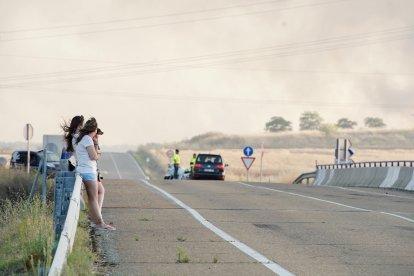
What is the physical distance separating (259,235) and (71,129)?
11.9ft

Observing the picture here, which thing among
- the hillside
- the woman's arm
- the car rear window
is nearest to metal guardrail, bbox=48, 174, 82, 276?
the woman's arm

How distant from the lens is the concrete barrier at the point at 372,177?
3391 cm

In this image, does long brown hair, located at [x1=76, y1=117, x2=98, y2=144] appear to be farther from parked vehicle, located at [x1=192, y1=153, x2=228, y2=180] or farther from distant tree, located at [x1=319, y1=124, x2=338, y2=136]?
distant tree, located at [x1=319, y1=124, x2=338, y2=136]

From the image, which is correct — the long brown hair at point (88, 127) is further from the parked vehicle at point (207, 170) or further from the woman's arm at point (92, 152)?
the parked vehicle at point (207, 170)

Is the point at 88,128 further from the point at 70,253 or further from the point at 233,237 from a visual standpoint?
the point at 70,253

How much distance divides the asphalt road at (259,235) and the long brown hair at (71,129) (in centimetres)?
169

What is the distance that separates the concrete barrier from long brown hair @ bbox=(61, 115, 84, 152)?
68.7ft

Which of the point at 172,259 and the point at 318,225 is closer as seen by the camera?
the point at 172,259

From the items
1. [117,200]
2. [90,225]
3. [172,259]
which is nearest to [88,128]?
[90,225]

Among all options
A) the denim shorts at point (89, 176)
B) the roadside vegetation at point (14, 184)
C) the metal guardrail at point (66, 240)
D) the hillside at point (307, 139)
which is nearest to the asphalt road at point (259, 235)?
the metal guardrail at point (66, 240)

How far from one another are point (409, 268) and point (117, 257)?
3850mm

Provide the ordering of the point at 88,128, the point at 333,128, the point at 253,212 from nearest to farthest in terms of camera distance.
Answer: the point at 88,128
the point at 253,212
the point at 333,128

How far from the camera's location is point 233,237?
556 inches

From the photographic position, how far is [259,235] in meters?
14.5
